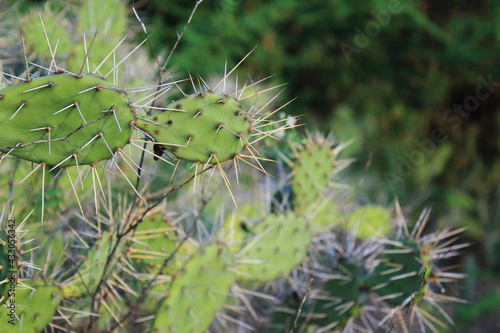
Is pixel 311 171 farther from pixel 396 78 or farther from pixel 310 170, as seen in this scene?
pixel 396 78

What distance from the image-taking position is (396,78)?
20.5ft

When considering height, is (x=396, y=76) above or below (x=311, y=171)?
above

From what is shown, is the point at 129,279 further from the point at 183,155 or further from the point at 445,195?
the point at 445,195

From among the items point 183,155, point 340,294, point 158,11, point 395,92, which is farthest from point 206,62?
point 183,155

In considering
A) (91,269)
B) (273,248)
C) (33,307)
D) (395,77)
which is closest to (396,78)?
(395,77)

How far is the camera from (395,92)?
6.31m

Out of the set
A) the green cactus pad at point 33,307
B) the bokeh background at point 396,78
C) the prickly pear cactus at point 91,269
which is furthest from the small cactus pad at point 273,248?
the bokeh background at point 396,78

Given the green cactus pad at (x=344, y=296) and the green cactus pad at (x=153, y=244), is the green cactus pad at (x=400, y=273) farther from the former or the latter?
the green cactus pad at (x=153, y=244)

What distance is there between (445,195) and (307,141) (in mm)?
3747

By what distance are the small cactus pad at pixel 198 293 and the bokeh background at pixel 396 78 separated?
3344mm

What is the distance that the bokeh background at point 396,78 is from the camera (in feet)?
17.9

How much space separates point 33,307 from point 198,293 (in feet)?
1.78

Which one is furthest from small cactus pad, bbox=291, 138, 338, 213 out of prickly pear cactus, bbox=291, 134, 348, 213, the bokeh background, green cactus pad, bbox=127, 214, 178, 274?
the bokeh background

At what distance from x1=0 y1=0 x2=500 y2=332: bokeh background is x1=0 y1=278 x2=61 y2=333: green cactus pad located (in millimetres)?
3709
